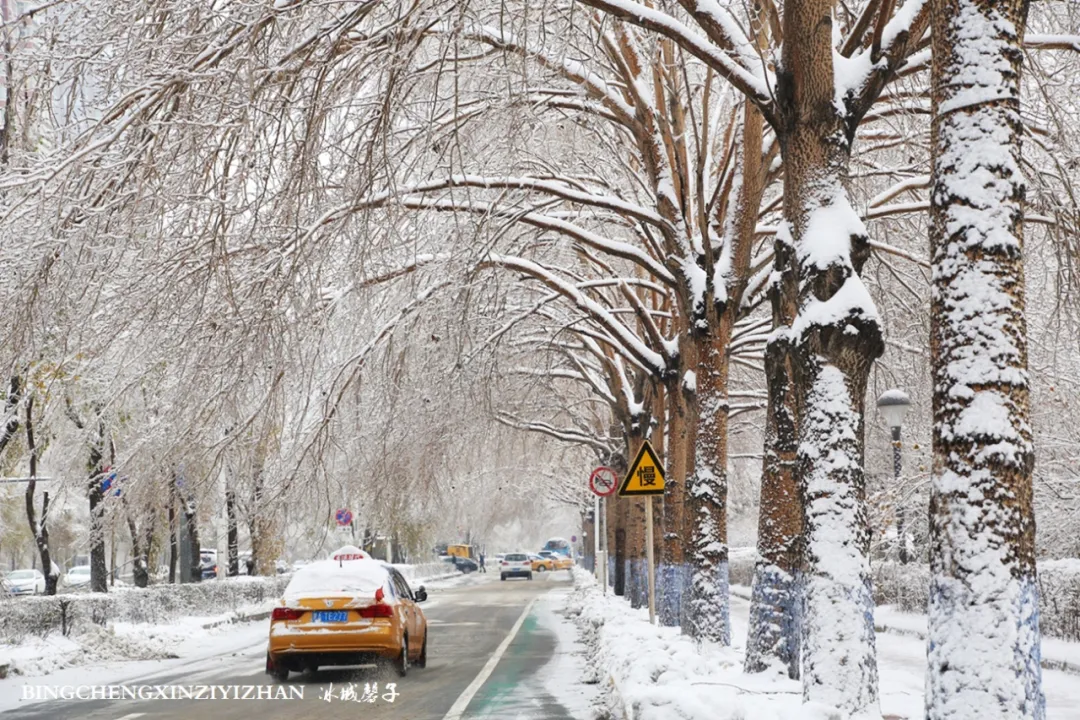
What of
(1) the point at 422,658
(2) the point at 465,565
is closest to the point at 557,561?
(2) the point at 465,565

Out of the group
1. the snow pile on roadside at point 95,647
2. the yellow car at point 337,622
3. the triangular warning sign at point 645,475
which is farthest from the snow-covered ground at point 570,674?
the snow pile on roadside at point 95,647

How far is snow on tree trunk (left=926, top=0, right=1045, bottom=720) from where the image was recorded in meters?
5.74

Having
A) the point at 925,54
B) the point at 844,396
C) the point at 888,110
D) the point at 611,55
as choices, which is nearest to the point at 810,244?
the point at 844,396

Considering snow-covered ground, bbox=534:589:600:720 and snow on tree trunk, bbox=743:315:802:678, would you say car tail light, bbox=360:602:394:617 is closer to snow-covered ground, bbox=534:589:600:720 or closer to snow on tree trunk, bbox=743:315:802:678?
snow-covered ground, bbox=534:589:600:720

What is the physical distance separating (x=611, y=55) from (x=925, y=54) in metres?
5.35

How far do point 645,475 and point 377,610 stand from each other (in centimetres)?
389

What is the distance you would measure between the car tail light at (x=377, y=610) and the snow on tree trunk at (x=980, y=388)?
10206 millimetres

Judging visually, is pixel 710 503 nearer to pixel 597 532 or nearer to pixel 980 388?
pixel 980 388

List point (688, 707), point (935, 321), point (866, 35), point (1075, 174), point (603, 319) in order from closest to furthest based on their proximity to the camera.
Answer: point (935, 321) → point (688, 707) → point (866, 35) → point (1075, 174) → point (603, 319)

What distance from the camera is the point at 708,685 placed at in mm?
8789

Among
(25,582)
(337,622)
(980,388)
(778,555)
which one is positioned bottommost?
(25,582)

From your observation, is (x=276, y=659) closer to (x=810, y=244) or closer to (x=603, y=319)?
(x=603, y=319)

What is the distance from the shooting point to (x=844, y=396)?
8.55m

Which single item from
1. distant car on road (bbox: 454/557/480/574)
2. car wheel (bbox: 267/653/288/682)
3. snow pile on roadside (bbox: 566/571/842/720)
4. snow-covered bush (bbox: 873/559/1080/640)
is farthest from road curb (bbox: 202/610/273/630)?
distant car on road (bbox: 454/557/480/574)
